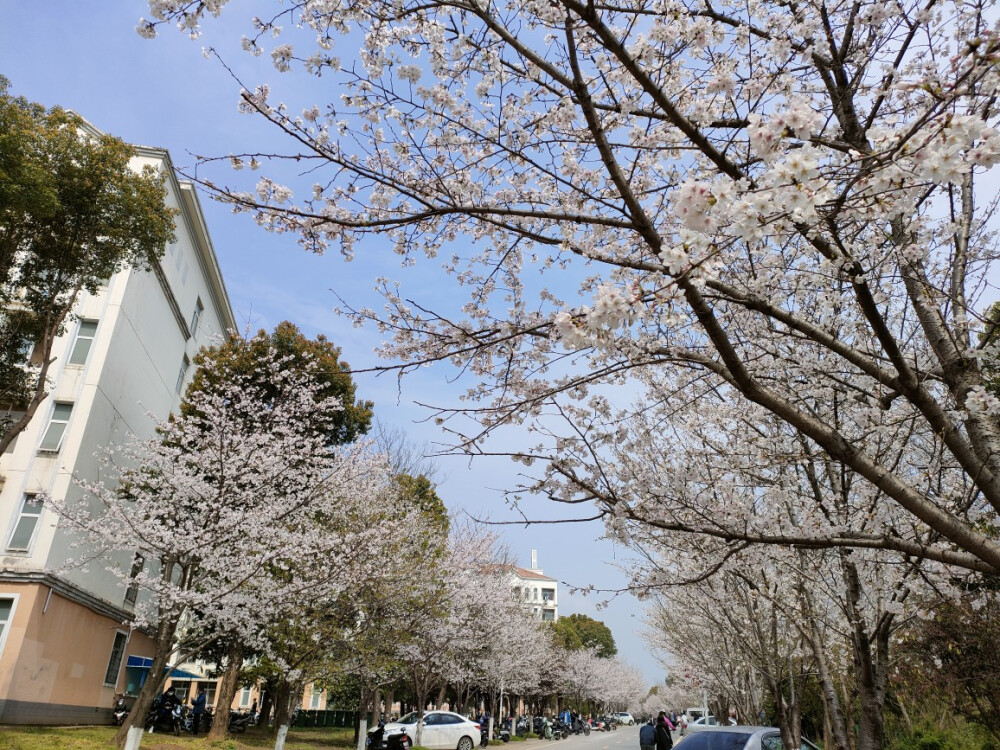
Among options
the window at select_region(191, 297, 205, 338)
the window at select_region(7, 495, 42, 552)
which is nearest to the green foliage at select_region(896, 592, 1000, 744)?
the window at select_region(7, 495, 42, 552)

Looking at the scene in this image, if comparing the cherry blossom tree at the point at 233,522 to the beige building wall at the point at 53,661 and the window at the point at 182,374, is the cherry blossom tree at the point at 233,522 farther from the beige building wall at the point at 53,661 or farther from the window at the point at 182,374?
the window at the point at 182,374

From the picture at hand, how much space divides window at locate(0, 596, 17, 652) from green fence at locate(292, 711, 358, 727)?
779 inches

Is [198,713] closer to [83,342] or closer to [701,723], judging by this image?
[83,342]

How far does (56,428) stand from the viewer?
16922 millimetres

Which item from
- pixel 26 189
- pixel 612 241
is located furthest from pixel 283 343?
pixel 612 241

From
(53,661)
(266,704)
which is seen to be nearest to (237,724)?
(266,704)

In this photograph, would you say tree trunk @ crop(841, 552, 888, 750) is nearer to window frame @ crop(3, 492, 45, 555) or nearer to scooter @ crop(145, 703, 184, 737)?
window frame @ crop(3, 492, 45, 555)

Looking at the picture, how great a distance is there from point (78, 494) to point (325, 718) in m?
22.6

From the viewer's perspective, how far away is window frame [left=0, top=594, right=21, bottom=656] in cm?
1447

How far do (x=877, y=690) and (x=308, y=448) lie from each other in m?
12.9

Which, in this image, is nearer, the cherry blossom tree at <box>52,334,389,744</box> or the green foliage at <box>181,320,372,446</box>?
the cherry blossom tree at <box>52,334,389,744</box>

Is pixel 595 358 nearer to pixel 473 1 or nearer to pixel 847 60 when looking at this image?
pixel 473 1

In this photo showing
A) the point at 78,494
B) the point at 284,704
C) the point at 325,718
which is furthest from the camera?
the point at 325,718

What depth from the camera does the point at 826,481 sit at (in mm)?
8367
